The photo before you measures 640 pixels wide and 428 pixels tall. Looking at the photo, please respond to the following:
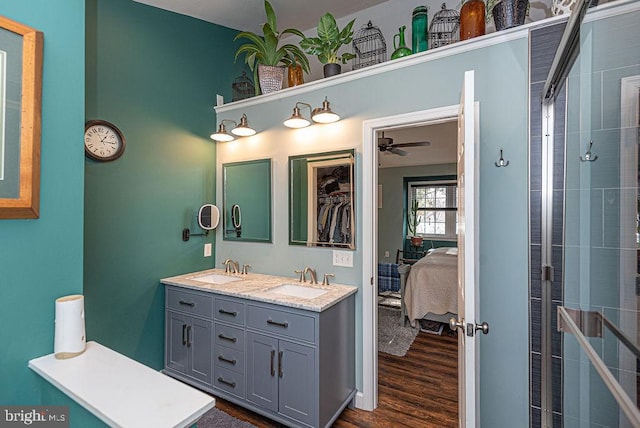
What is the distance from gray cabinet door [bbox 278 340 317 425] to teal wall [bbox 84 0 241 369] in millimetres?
1314

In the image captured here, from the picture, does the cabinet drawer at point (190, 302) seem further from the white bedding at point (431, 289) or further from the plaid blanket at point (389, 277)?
the plaid blanket at point (389, 277)

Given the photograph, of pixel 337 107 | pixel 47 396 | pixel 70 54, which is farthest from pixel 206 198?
pixel 47 396

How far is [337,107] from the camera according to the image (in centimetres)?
248

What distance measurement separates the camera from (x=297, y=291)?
8.38 feet

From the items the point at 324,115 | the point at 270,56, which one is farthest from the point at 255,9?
the point at 324,115

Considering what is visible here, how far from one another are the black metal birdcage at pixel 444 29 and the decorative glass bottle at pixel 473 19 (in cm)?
14

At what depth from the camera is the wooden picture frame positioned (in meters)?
1.16

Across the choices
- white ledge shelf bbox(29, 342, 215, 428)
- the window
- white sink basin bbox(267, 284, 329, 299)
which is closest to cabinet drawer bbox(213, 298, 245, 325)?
white sink basin bbox(267, 284, 329, 299)

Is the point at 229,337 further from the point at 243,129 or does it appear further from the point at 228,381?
the point at 243,129

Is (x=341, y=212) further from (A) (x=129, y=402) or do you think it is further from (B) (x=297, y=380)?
(A) (x=129, y=402)

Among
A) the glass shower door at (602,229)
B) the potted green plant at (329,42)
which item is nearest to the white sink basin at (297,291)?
the glass shower door at (602,229)

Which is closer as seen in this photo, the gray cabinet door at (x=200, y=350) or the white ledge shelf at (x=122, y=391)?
the white ledge shelf at (x=122, y=391)

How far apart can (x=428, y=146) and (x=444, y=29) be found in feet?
12.8

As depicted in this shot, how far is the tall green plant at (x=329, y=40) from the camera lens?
7.75 feet
